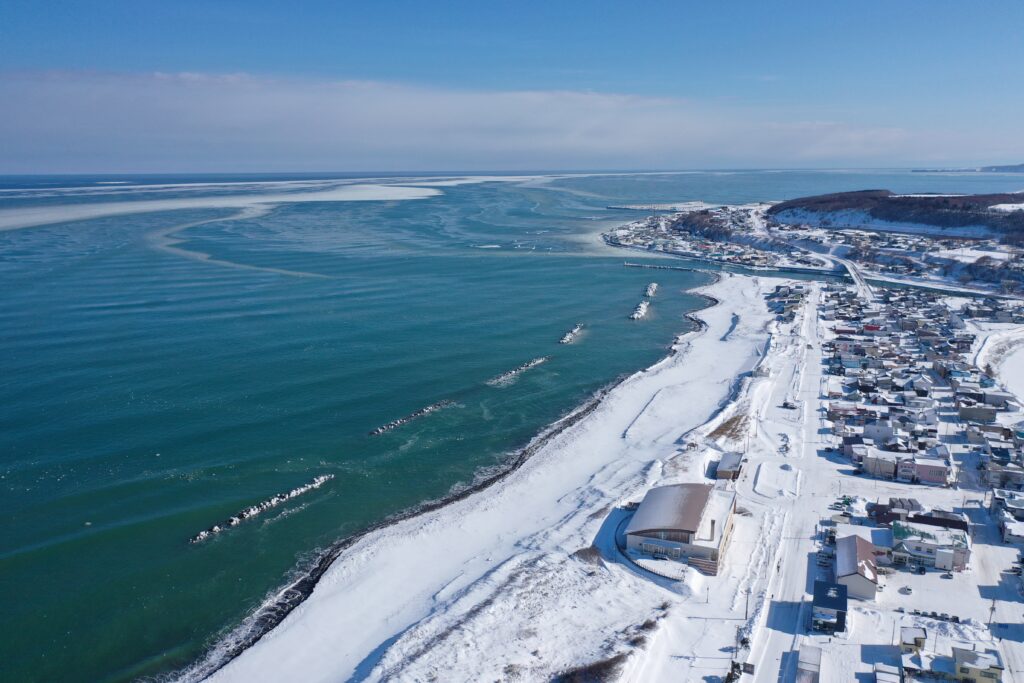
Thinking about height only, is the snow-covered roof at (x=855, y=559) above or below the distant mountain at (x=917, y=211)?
below

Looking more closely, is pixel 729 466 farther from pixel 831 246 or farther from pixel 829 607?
pixel 831 246

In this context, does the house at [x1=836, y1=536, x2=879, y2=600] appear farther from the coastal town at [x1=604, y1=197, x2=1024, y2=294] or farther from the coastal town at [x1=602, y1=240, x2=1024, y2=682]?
the coastal town at [x1=604, y1=197, x2=1024, y2=294]

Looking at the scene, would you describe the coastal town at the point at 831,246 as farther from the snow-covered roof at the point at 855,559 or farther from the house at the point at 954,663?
the house at the point at 954,663

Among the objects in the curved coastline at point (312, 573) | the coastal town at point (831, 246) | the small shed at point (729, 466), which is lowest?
the curved coastline at point (312, 573)

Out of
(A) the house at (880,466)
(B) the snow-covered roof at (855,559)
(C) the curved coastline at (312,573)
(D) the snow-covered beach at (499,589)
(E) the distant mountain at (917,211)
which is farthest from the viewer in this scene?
(E) the distant mountain at (917,211)

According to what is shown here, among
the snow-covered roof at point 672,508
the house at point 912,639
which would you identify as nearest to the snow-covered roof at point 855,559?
the house at point 912,639

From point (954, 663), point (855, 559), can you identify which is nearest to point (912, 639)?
point (954, 663)
